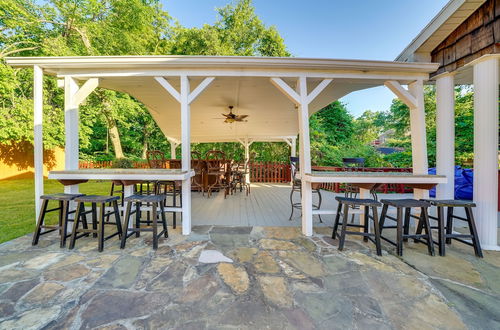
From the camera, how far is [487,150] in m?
2.37

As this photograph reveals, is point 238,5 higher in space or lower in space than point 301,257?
higher

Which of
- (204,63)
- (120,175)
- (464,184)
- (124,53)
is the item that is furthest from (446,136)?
(124,53)

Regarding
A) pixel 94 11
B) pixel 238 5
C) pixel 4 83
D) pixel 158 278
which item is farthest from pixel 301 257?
pixel 238 5

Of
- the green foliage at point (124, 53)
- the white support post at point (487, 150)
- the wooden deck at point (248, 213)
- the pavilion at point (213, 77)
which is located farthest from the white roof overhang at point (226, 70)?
the green foliage at point (124, 53)

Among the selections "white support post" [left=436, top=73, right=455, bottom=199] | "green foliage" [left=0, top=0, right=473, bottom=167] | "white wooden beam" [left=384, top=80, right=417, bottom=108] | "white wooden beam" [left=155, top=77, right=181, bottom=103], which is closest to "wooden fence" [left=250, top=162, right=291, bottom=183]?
"green foliage" [left=0, top=0, right=473, bottom=167]

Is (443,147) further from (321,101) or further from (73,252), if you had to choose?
(73,252)

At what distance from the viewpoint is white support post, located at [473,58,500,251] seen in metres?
2.32

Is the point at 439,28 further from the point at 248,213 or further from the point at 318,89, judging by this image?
the point at 248,213

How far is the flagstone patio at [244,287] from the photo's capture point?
4.29 ft

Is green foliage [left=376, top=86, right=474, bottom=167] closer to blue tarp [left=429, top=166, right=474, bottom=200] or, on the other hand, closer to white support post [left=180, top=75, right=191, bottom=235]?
blue tarp [left=429, top=166, right=474, bottom=200]

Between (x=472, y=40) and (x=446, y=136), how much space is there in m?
1.21

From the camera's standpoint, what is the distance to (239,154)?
38.9ft

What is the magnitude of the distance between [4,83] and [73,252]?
7494 mm

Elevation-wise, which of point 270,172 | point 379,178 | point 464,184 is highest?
point 379,178
